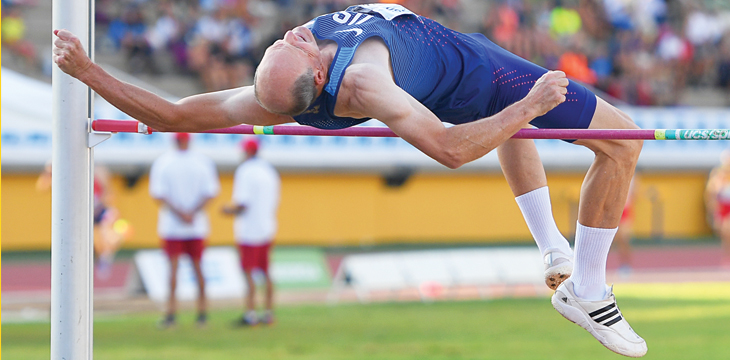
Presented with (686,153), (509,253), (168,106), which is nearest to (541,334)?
(509,253)

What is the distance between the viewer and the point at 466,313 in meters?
9.89

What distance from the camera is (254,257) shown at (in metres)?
8.89

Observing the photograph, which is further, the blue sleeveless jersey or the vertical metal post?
the vertical metal post

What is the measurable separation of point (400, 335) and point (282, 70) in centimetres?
562

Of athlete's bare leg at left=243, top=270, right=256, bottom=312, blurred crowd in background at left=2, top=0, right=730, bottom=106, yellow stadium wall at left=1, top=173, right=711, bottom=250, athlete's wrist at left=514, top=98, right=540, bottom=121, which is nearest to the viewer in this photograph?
athlete's wrist at left=514, top=98, right=540, bottom=121

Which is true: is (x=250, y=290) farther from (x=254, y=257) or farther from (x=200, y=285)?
(x=200, y=285)

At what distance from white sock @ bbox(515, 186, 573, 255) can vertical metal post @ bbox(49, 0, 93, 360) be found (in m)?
1.89

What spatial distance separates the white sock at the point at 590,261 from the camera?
394 centimetres

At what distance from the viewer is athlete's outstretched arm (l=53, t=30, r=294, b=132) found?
3.50m

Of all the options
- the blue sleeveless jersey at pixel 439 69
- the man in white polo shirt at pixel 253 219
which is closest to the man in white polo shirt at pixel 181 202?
the man in white polo shirt at pixel 253 219

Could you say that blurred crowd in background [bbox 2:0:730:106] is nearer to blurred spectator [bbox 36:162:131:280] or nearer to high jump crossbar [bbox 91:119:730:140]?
blurred spectator [bbox 36:162:131:280]

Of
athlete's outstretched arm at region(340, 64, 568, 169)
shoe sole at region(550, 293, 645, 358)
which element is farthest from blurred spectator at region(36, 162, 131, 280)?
athlete's outstretched arm at region(340, 64, 568, 169)

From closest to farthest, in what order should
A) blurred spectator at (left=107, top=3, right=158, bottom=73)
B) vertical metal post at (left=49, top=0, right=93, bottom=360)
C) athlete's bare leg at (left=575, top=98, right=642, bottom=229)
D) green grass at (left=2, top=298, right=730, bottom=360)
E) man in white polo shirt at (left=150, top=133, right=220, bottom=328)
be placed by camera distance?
vertical metal post at (left=49, top=0, right=93, bottom=360), athlete's bare leg at (left=575, top=98, right=642, bottom=229), green grass at (left=2, top=298, right=730, bottom=360), man in white polo shirt at (left=150, top=133, right=220, bottom=328), blurred spectator at (left=107, top=3, right=158, bottom=73)

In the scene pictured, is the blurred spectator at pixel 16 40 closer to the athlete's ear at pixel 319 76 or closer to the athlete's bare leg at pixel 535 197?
the athlete's bare leg at pixel 535 197
